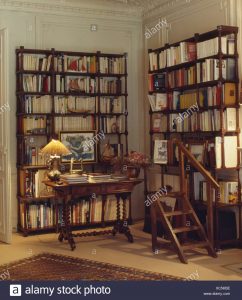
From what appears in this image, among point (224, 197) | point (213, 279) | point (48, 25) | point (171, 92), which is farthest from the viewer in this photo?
point (48, 25)

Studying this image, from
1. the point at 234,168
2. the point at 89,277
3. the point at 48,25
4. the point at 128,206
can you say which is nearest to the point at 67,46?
the point at 48,25

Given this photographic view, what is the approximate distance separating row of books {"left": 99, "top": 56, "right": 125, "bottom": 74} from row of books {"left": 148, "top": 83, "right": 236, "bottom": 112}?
3.10 feet

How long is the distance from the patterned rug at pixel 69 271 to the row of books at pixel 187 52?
277cm

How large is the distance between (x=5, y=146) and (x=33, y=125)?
803 mm

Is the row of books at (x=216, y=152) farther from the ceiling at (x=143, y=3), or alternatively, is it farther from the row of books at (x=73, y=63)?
the ceiling at (x=143, y=3)

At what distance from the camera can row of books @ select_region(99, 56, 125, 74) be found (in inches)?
316

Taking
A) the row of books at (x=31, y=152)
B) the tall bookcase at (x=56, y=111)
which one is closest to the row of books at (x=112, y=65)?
the tall bookcase at (x=56, y=111)

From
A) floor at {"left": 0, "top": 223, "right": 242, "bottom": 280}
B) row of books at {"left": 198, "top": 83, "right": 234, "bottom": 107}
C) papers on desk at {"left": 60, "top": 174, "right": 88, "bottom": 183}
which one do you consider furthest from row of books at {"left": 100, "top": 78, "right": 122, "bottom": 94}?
floor at {"left": 0, "top": 223, "right": 242, "bottom": 280}

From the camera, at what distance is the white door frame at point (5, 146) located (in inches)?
268

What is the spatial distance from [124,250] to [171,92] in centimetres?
229

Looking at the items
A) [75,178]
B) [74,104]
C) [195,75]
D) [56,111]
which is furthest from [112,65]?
[75,178]

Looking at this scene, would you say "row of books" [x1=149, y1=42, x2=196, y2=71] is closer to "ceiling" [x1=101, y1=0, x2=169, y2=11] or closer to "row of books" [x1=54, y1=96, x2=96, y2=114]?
"ceiling" [x1=101, y1=0, x2=169, y2=11]

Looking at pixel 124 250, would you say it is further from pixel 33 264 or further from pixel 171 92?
pixel 171 92

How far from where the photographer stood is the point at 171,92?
23.9ft
